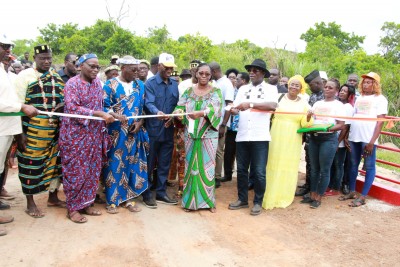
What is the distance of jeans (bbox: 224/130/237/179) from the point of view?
6.50 metres

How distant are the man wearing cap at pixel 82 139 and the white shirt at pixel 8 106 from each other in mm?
529

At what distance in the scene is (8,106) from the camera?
3836 mm

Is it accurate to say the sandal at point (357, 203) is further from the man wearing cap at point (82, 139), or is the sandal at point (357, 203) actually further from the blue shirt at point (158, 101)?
the man wearing cap at point (82, 139)

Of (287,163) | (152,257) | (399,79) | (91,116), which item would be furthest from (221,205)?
(399,79)

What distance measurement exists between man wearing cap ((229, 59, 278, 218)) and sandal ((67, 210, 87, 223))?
2.09 meters

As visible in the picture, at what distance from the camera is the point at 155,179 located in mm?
5973

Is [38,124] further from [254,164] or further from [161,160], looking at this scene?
[254,164]

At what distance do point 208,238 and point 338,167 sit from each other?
8.98 feet

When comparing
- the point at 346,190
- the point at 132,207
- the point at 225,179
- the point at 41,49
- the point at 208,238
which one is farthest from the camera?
the point at 225,179

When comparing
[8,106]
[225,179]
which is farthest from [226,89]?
[8,106]

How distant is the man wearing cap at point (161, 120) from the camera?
16.9 ft

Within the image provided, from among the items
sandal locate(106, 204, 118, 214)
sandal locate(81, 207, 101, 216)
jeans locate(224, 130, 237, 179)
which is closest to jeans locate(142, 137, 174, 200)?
sandal locate(106, 204, 118, 214)

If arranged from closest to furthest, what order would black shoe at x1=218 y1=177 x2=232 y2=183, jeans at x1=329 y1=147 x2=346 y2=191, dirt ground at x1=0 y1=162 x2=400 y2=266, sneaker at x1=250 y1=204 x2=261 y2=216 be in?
dirt ground at x1=0 y1=162 x2=400 y2=266 → sneaker at x1=250 y1=204 x2=261 y2=216 → jeans at x1=329 y1=147 x2=346 y2=191 → black shoe at x1=218 y1=177 x2=232 y2=183

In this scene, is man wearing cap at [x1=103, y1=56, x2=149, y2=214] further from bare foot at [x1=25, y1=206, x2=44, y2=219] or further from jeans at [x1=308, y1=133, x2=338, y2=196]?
jeans at [x1=308, y1=133, x2=338, y2=196]
